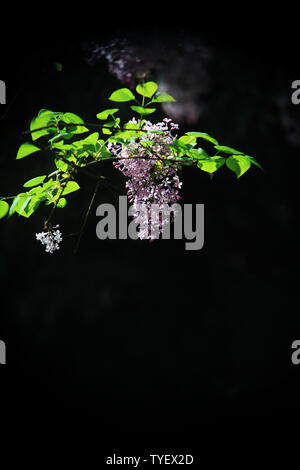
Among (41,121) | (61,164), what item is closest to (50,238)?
(61,164)

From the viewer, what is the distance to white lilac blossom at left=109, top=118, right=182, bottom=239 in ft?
2.55

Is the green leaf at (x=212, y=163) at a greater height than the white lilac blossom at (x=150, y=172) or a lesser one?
lesser

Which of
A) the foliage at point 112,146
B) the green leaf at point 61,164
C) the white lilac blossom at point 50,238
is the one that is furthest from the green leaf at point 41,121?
the white lilac blossom at point 50,238

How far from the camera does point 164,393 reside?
222cm

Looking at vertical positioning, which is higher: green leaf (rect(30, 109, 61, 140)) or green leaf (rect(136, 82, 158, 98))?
green leaf (rect(136, 82, 158, 98))

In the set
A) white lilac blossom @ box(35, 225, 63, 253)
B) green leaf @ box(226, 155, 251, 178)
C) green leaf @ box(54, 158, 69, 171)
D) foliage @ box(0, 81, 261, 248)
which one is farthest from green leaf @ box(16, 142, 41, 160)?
green leaf @ box(226, 155, 251, 178)

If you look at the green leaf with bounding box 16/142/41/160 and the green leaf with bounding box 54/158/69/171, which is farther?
the green leaf with bounding box 54/158/69/171

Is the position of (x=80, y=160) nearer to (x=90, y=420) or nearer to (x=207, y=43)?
(x=207, y=43)

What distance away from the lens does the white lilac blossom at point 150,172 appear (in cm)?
78

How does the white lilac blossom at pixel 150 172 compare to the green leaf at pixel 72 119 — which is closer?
the green leaf at pixel 72 119

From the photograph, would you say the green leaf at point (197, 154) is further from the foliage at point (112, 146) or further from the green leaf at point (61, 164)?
the green leaf at point (61, 164)

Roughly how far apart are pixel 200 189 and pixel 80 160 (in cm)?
153

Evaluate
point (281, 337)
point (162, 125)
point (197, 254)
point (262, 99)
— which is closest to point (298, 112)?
point (262, 99)

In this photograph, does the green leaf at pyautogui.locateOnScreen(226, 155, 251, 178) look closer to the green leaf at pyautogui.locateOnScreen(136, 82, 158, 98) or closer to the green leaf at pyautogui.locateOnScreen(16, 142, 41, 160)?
the green leaf at pyautogui.locateOnScreen(136, 82, 158, 98)
